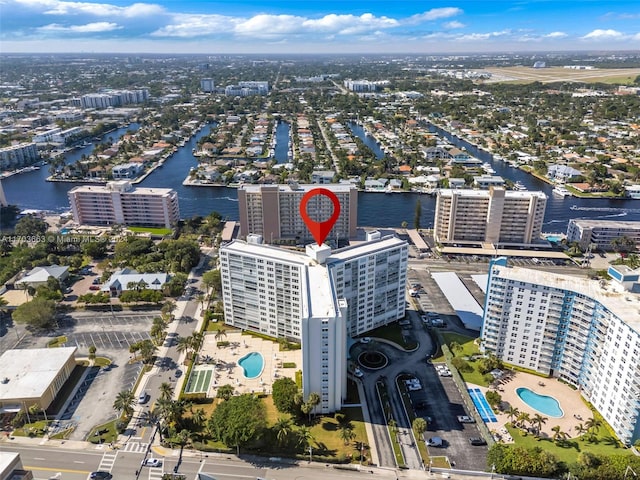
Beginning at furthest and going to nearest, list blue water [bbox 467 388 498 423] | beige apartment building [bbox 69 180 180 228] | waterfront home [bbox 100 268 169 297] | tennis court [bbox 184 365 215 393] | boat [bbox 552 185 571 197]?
1. boat [bbox 552 185 571 197]
2. beige apartment building [bbox 69 180 180 228]
3. waterfront home [bbox 100 268 169 297]
4. tennis court [bbox 184 365 215 393]
5. blue water [bbox 467 388 498 423]

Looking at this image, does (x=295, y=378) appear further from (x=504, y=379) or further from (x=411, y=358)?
(x=504, y=379)

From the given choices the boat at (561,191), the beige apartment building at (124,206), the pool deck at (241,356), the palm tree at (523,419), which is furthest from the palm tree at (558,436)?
the boat at (561,191)

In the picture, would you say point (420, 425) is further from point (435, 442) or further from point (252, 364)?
point (252, 364)

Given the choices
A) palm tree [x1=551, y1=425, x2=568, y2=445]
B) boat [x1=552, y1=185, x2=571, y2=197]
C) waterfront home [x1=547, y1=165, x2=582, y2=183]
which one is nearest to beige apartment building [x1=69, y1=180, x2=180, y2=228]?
palm tree [x1=551, y1=425, x2=568, y2=445]

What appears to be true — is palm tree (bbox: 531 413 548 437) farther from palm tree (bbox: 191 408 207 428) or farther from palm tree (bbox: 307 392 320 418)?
palm tree (bbox: 191 408 207 428)

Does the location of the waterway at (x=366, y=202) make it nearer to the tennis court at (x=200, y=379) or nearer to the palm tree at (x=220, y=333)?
the palm tree at (x=220, y=333)

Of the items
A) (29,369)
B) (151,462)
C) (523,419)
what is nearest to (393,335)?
(523,419)

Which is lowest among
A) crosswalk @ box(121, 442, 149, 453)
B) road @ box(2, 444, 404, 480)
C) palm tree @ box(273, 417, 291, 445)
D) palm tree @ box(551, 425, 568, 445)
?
road @ box(2, 444, 404, 480)
